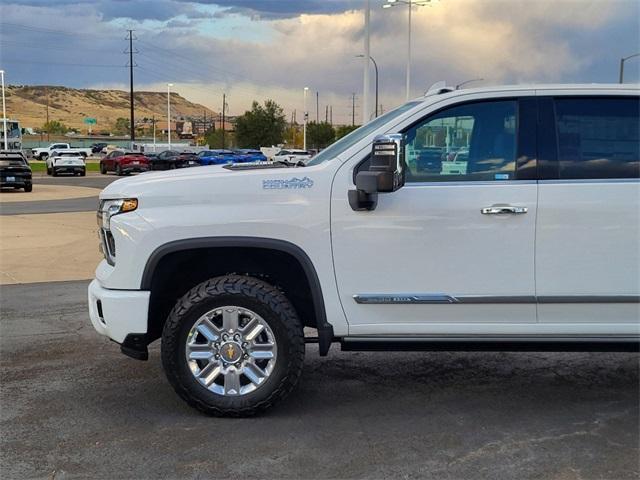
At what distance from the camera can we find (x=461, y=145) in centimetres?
434

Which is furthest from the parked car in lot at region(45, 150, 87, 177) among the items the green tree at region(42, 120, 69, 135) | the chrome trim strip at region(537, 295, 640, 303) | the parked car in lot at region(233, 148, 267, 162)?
the green tree at region(42, 120, 69, 135)

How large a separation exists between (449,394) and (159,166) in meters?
44.7

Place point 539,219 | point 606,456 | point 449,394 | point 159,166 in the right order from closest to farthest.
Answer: point 606,456 < point 539,219 < point 449,394 < point 159,166

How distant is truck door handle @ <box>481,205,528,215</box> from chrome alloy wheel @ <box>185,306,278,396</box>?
5.07 ft

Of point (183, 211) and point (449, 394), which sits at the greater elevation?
point (183, 211)

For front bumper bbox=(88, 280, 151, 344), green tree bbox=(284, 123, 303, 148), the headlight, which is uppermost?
green tree bbox=(284, 123, 303, 148)

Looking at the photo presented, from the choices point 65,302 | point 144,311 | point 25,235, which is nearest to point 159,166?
point 25,235

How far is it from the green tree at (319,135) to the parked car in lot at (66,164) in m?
54.5

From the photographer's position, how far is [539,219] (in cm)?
420

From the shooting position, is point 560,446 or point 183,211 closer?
point 560,446

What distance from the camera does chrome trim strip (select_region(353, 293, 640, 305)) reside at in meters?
4.25

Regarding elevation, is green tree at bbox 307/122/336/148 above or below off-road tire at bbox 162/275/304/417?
above

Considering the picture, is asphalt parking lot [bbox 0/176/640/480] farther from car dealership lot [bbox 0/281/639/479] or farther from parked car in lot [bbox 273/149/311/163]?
parked car in lot [bbox 273/149/311/163]

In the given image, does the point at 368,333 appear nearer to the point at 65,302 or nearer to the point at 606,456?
the point at 606,456
